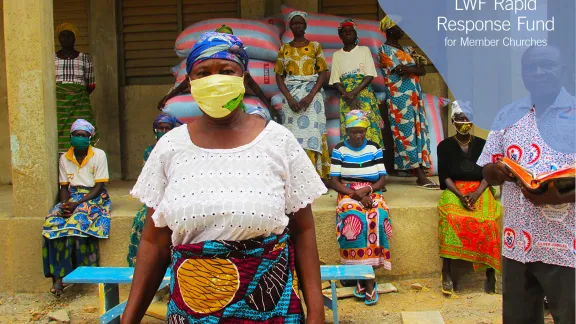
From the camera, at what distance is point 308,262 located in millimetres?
2150

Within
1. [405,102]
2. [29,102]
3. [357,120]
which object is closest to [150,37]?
[29,102]

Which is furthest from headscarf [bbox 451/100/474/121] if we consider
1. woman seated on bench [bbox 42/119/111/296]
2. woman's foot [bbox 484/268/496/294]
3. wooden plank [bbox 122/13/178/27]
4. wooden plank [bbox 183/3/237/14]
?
wooden plank [bbox 122/13/178/27]

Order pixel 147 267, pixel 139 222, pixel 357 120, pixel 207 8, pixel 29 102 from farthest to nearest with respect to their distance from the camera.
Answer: pixel 207 8 < pixel 29 102 < pixel 357 120 < pixel 139 222 < pixel 147 267

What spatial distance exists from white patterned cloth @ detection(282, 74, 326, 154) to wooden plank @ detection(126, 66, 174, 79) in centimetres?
209

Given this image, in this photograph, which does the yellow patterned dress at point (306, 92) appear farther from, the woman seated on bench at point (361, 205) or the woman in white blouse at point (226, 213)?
the woman in white blouse at point (226, 213)

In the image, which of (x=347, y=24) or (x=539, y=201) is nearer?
(x=539, y=201)

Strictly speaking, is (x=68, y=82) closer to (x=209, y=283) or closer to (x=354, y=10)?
(x=354, y=10)

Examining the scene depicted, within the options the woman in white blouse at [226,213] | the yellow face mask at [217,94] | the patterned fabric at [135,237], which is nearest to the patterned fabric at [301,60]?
the patterned fabric at [135,237]

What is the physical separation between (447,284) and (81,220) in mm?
3074

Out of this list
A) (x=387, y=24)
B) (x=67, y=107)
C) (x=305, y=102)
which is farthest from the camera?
(x=67, y=107)

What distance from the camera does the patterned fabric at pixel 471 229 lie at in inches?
202

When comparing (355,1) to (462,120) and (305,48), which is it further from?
(462,120)

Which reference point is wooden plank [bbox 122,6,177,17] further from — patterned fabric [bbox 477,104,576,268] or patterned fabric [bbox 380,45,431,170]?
patterned fabric [bbox 477,104,576,268]

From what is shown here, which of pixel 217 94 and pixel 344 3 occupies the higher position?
pixel 344 3
